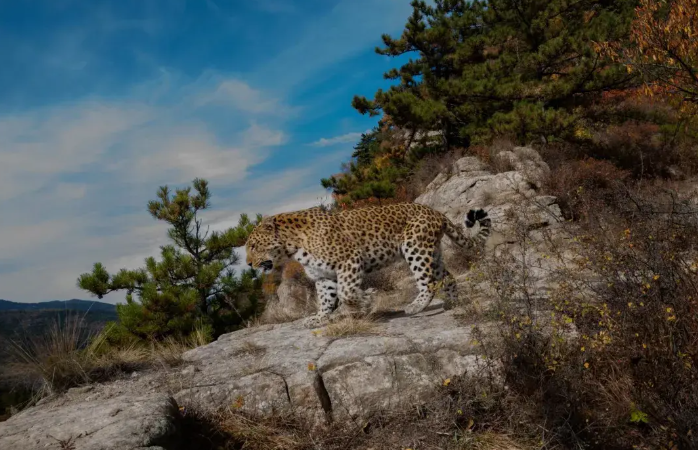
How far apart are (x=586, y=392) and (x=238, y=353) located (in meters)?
4.59

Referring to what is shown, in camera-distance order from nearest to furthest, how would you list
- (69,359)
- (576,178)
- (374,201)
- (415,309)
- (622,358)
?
(622,358), (69,359), (415,309), (576,178), (374,201)

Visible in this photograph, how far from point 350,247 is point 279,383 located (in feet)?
9.17

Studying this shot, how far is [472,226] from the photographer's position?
785 cm

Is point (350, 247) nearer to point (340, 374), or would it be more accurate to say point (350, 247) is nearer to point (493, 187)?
point (340, 374)

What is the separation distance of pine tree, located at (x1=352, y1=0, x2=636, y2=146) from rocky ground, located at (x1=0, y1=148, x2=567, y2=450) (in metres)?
13.6

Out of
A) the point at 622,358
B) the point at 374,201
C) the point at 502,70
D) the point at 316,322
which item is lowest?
the point at 622,358

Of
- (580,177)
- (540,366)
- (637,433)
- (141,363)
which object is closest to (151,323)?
(141,363)

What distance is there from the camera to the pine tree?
1880 cm

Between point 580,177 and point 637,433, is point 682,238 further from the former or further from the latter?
point 580,177

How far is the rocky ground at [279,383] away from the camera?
13.9 feet

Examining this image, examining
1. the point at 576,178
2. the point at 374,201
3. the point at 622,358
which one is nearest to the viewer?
the point at 622,358

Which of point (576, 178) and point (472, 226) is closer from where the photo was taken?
point (472, 226)

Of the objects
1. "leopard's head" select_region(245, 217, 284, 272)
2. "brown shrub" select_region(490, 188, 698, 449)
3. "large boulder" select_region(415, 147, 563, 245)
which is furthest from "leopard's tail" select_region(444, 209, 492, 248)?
"large boulder" select_region(415, 147, 563, 245)

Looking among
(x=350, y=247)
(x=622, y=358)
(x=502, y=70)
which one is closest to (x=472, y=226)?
(x=350, y=247)
